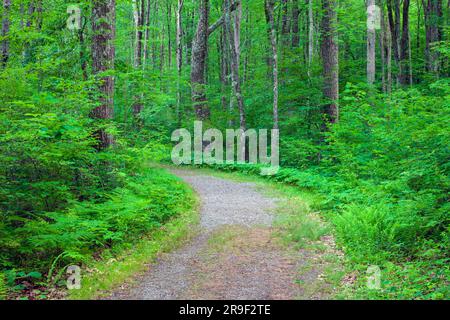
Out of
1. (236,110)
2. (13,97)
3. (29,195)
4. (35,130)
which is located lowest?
(29,195)

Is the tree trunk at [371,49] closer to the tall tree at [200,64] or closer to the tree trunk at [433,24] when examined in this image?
the tree trunk at [433,24]

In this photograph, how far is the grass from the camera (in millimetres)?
5793

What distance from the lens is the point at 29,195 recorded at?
22.0 feet

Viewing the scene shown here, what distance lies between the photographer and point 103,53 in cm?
986

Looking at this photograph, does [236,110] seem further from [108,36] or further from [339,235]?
[339,235]

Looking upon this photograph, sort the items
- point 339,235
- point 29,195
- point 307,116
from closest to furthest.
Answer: point 29,195 < point 339,235 < point 307,116

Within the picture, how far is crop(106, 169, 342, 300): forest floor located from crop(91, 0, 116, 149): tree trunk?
3.61 m

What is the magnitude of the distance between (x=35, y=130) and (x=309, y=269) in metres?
5.03

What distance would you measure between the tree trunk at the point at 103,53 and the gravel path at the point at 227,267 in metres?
3.63

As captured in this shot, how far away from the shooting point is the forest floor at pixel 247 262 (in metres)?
5.67

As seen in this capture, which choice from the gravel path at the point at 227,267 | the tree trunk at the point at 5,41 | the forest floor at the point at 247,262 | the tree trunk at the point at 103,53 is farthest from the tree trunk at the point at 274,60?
the tree trunk at the point at 5,41

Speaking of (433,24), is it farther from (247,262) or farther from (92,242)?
(92,242)
